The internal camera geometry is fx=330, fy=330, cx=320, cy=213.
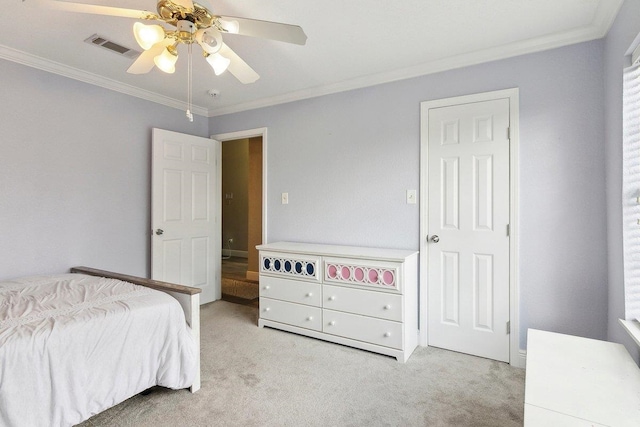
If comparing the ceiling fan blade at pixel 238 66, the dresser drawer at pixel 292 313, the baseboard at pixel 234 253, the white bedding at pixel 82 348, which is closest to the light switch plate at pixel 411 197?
the dresser drawer at pixel 292 313

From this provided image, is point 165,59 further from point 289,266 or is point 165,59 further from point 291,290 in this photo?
point 291,290

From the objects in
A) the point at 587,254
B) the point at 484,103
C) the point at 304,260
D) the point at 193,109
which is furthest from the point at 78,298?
the point at 587,254

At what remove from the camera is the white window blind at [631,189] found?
1.71 m

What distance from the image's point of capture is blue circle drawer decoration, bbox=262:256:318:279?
115 inches

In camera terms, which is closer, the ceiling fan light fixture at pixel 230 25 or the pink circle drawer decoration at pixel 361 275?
the ceiling fan light fixture at pixel 230 25

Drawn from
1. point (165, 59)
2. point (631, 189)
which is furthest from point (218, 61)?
point (631, 189)

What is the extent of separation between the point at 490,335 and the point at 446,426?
100 cm

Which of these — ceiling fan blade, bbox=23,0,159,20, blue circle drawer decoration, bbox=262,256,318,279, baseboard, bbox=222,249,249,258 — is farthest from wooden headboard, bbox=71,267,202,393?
baseboard, bbox=222,249,249,258

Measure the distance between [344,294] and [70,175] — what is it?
2.63 meters

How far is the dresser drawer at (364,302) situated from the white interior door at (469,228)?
1.35 ft

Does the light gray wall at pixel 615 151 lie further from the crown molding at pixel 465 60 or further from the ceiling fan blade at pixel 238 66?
the ceiling fan blade at pixel 238 66

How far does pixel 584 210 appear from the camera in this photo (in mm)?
2232

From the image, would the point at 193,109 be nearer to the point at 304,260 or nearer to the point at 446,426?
the point at 304,260

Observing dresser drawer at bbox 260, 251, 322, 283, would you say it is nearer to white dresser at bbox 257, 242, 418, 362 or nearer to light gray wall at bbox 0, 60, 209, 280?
white dresser at bbox 257, 242, 418, 362
